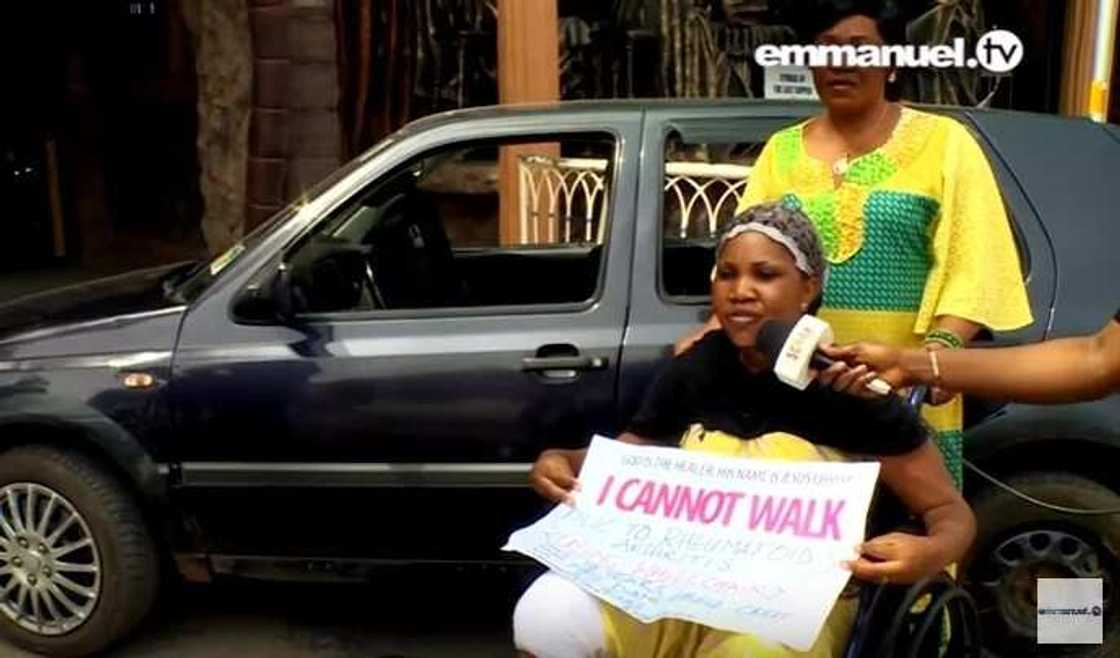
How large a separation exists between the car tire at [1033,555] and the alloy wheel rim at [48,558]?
2.42 metres

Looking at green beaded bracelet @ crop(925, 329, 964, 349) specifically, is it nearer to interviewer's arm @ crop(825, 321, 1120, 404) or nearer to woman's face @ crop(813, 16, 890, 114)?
interviewer's arm @ crop(825, 321, 1120, 404)

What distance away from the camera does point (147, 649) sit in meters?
Answer: 3.80

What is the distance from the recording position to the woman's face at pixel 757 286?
7.47 feet

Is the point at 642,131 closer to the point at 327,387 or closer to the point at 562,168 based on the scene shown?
the point at 327,387

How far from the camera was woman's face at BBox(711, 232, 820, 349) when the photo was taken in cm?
228

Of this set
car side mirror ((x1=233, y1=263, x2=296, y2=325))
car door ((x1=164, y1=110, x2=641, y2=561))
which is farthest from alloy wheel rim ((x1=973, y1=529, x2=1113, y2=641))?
car side mirror ((x1=233, y1=263, x2=296, y2=325))

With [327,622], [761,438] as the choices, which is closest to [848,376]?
[761,438]

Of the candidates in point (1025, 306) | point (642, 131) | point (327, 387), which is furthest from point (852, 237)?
point (327, 387)

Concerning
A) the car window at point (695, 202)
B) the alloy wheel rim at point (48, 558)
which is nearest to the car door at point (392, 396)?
the car window at point (695, 202)

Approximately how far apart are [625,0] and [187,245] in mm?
4061

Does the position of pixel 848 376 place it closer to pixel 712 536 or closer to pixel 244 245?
pixel 712 536

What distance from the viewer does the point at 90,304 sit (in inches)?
149

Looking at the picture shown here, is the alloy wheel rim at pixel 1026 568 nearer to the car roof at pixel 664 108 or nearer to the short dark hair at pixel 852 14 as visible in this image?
the car roof at pixel 664 108

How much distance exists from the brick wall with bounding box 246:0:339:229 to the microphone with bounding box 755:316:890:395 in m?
5.23
